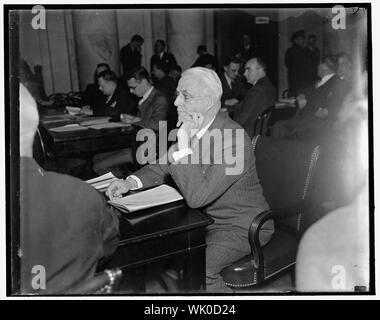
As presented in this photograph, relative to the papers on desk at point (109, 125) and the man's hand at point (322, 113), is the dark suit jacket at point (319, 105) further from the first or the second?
the papers on desk at point (109, 125)

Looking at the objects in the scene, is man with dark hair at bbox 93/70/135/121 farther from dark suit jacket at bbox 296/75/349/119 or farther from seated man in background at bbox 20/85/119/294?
dark suit jacket at bbox 296/75/349/119

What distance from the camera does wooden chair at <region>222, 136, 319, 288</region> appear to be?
6.25ft

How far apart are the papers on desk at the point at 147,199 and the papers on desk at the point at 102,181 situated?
0.15 m

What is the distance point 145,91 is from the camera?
2146mm

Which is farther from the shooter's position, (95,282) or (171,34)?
(171,34)

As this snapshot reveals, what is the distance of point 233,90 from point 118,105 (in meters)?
0.70

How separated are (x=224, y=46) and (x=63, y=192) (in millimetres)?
1187

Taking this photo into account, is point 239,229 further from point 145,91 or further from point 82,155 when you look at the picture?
point 82,155

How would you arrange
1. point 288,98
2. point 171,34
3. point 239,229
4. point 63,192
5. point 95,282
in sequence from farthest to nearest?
1. point 288,98
2. point 171,34
3. point 239,229
4. point 63,192
5. point 95,282

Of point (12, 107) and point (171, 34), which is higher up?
point (171, 34)

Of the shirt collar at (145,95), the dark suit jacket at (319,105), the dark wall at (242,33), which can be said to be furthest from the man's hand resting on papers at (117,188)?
the dark suit jacket at (319,105)

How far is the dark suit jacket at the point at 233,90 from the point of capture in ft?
7.01

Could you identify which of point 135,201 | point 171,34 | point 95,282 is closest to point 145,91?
point 171,34

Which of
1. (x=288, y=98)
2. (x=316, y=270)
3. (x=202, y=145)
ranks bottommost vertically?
(x=316, y=270)
